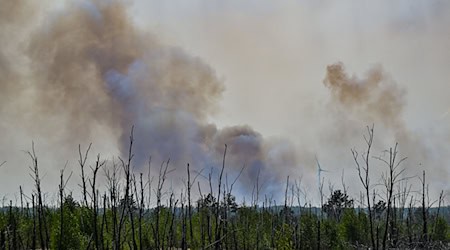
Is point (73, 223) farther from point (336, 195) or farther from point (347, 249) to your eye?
point (336, 195)

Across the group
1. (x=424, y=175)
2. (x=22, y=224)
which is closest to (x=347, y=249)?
(x=424, y=175)

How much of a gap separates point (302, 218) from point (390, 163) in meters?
9.61

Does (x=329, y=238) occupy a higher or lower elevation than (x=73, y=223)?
lower

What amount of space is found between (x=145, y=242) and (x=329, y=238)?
7.13 m

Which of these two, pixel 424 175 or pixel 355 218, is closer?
pixel 424 175

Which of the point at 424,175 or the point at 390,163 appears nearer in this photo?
the point at 390,163

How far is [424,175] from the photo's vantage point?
45.4 feet

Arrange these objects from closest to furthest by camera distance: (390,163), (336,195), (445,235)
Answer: (390,163), (445,235), (336,195)

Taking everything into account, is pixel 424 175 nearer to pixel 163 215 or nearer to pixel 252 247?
pixel 252 247

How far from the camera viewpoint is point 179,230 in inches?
794

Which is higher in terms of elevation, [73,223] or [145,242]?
[73,223]

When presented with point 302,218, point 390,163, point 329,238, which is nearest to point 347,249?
point 329,238

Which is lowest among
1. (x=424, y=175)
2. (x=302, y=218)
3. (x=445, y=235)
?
(x=445, y=235)

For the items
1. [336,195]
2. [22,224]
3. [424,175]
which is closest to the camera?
[424,175]
